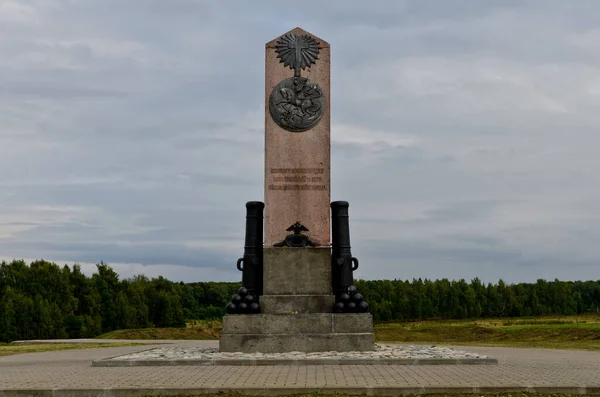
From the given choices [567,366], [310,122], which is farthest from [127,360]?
[567,366]

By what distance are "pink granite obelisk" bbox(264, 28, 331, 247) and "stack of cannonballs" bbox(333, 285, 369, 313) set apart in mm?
1391

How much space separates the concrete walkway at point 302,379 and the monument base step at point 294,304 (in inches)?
110

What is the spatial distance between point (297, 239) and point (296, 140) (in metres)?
2.18

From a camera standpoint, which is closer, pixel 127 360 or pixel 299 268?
pixel 127 360

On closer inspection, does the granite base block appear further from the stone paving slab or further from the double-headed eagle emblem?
the double-headed eagle emblem

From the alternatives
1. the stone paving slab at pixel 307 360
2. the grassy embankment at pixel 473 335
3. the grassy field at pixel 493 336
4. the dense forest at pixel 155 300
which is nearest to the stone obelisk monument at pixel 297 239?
the stone paving slab at pixel 307 360

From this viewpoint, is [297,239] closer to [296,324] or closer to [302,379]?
[296,324]

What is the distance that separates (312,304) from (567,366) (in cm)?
511

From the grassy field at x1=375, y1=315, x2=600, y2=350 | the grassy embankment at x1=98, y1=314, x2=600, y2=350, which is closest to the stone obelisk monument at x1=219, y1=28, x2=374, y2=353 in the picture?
the grassy embankment at x1=98, y1=314, x2=600, y2=350

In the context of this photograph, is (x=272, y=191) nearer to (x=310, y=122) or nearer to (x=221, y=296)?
(x=310, y=122)

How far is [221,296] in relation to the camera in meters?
62.2

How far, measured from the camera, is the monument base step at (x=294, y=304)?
15594 millimetres

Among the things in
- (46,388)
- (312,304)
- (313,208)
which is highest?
(313,208)

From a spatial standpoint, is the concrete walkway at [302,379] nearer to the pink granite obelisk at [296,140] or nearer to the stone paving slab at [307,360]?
the stone paving slab at [307,360]
